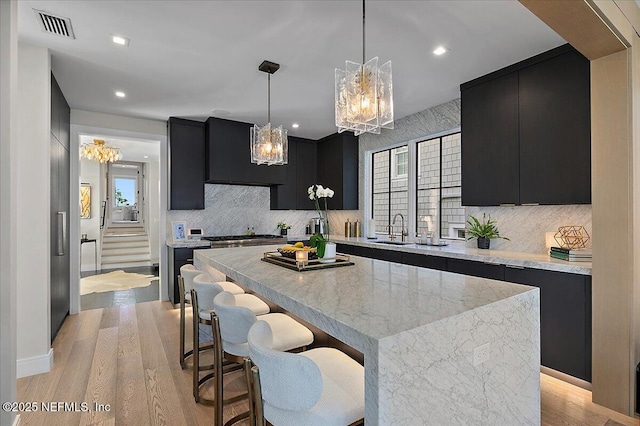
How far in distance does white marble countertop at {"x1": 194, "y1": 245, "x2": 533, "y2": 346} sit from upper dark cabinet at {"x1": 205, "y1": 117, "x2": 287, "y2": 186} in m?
2.85

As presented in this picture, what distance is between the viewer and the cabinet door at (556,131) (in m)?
2.58

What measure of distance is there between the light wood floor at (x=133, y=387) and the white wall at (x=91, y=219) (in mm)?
4511

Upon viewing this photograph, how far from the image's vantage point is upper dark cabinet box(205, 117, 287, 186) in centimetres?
473

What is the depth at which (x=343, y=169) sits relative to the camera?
5.35 metres

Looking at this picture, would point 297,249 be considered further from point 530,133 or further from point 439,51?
point 530,133

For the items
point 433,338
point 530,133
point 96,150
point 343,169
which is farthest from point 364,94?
point 96,150

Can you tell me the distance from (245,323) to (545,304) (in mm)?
2326

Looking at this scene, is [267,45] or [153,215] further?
[153,215]

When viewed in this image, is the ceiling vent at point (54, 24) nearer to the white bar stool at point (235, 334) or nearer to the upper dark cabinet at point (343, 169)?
the white bar stool at point (235, 334)

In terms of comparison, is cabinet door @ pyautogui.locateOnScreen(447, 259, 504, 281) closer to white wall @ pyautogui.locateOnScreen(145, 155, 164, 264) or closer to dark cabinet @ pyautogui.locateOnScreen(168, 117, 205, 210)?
dark cabinet @ pyautogui.locateOnScreen(168, 117, 205, 210)

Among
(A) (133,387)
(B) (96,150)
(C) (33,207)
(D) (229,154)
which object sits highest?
(B) (96,150)

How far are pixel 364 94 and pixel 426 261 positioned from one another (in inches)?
82.1

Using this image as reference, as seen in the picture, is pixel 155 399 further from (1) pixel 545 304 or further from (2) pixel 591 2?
(2) pixel 591 2

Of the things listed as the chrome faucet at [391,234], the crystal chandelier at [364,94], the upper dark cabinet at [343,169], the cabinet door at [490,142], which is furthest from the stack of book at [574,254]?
the upper dark cabinet at [343,169]
